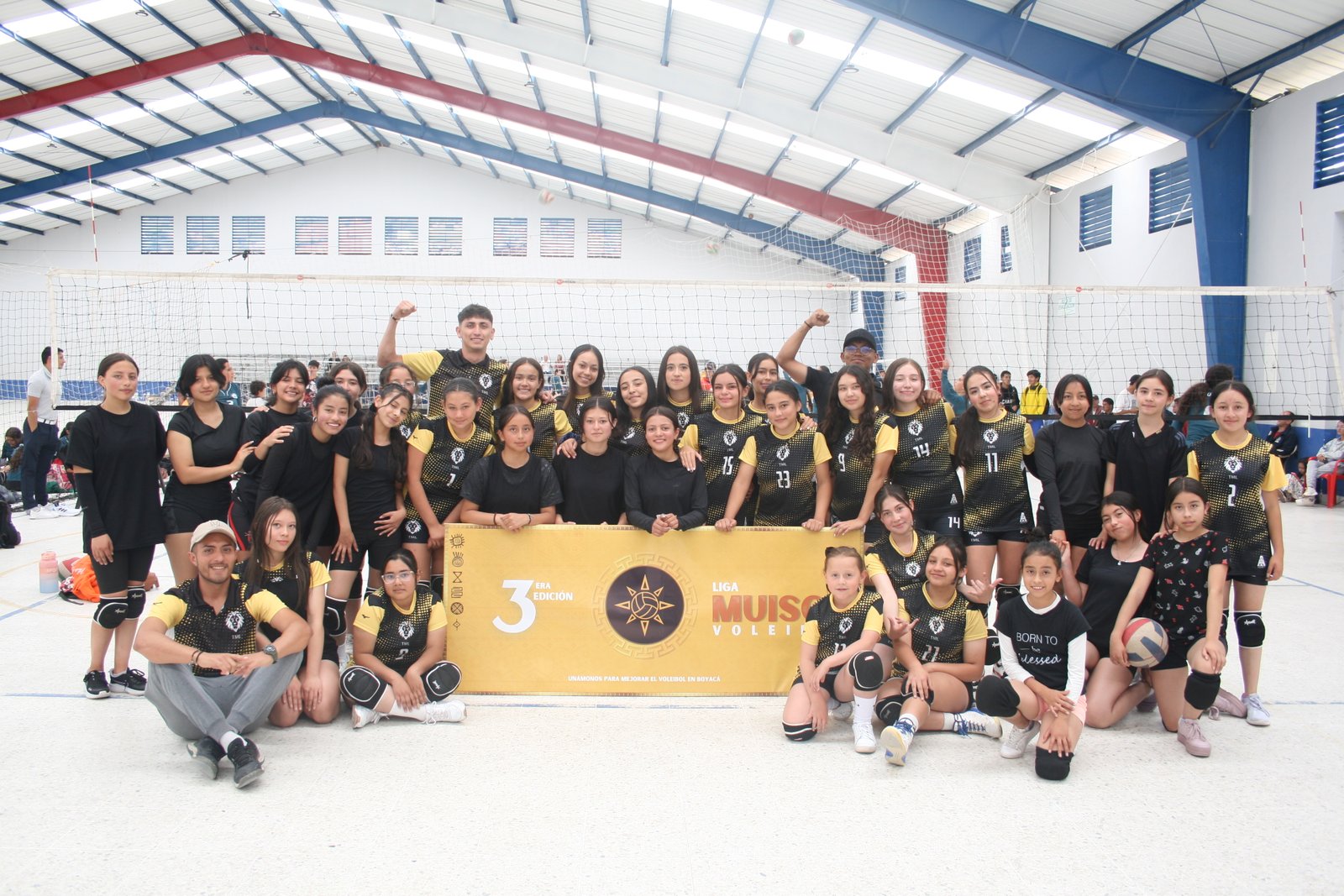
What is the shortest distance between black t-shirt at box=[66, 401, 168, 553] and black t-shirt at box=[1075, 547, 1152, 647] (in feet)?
13.5

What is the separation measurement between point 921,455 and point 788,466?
2.07 feet

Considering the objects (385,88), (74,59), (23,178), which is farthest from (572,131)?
(23,178)

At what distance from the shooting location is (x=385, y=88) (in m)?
16.8

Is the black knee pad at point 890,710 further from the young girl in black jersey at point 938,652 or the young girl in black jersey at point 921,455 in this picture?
the young girl in black jersey at point 921,455

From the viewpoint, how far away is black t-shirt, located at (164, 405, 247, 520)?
3.77 m

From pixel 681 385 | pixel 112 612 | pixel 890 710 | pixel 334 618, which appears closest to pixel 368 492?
pixel 334 618

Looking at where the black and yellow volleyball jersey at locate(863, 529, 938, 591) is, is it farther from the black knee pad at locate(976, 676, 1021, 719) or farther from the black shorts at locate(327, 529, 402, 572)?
the black shorts at locate(327, 529, 402, 572)

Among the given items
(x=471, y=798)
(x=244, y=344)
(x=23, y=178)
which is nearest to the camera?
(x=471, y=798)

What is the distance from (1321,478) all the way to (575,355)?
9.91m

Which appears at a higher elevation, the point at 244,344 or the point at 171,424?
the point at 244,344

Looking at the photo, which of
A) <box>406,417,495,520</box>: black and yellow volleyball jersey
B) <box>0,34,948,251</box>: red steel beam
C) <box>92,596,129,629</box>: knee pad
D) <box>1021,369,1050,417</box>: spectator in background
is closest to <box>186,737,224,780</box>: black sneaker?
<box>92,596,129,629</box>: knee pad

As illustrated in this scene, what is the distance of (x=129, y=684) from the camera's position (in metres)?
3.71

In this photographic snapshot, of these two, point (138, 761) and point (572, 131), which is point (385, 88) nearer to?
point (572, 131)

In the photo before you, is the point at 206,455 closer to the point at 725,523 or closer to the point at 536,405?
the point at 536,405
